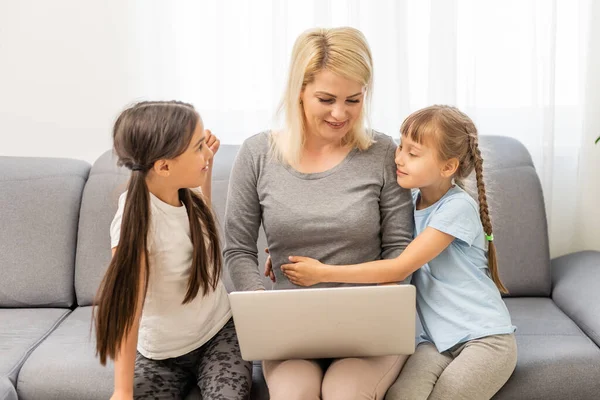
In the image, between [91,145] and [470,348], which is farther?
[91,145]

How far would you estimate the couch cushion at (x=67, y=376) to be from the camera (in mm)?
Answer: 1812

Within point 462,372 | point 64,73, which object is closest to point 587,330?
point 462,372

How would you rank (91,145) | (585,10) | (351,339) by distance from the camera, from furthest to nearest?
(91,145), (585,10), (351,339)

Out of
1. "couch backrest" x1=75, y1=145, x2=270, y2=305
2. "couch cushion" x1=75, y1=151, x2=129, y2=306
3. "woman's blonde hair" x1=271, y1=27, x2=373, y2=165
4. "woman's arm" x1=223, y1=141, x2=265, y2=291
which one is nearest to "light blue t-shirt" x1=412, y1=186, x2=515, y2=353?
"woman's blonde hair" x1=271, y1=27, x2=373, y2=165

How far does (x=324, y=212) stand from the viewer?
180 cm

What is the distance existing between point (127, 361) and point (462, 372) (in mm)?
729

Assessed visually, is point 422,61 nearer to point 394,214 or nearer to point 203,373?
point 394,214

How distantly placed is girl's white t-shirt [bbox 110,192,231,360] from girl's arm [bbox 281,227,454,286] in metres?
0.26

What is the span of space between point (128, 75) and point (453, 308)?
1.43m

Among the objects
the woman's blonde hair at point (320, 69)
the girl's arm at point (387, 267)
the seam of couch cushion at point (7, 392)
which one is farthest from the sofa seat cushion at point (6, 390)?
the woman's blonde hair at point (320, 69)

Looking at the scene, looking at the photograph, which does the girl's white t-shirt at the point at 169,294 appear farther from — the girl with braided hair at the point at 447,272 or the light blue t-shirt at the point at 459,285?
the light blue t-shirt at the point at 459,285

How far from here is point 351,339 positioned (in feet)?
5.24

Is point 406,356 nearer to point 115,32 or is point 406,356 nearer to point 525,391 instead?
point 525,391

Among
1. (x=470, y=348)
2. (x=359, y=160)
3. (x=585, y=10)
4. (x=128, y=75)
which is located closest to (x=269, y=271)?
(x=359, y=160)
